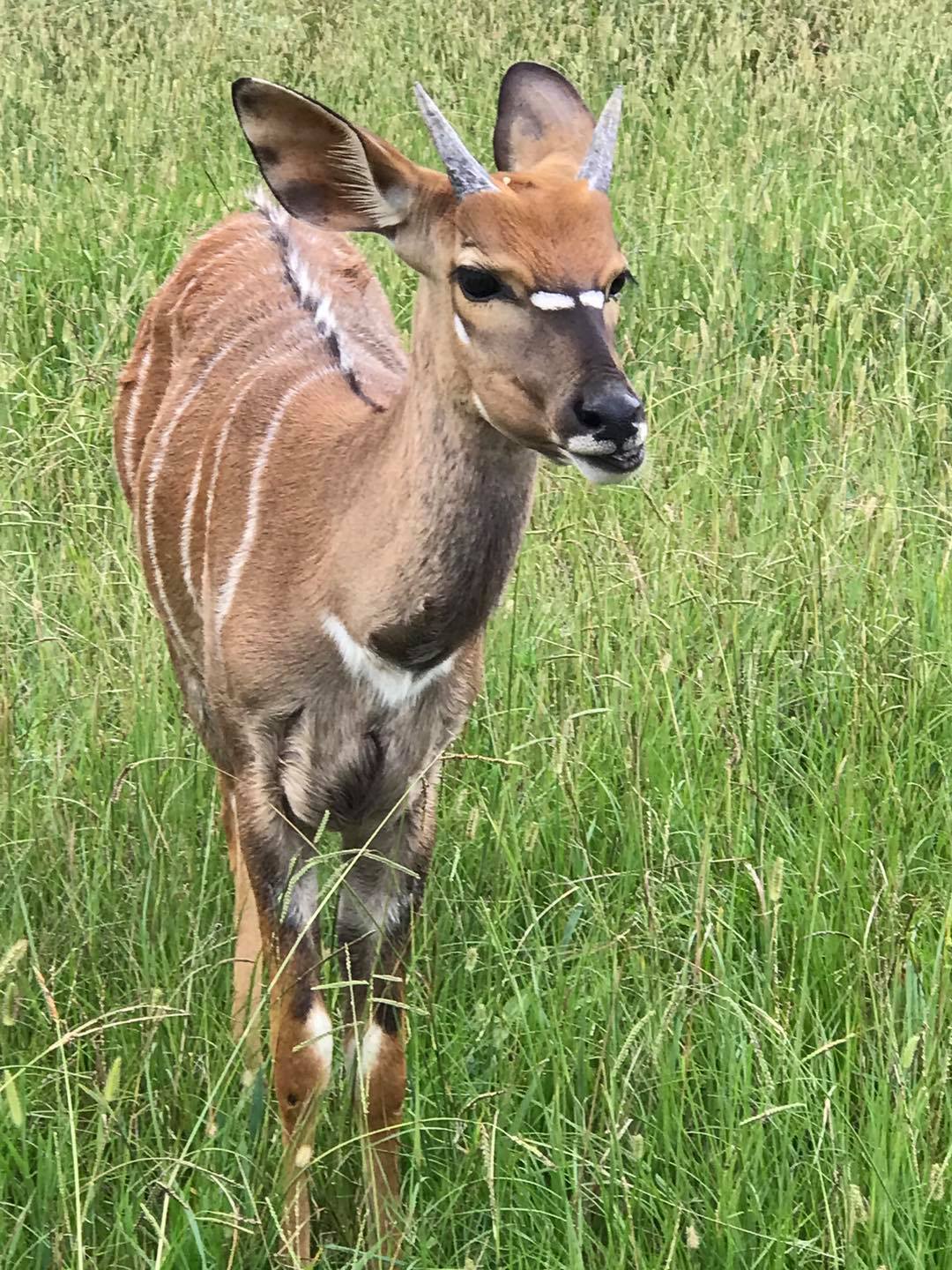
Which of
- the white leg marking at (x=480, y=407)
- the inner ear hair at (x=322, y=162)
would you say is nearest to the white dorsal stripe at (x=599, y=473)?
the white leg marking at (x=480, y=407)

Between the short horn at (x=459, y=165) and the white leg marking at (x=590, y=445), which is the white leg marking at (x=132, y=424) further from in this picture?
the white leg marking at (x=590, y=445)

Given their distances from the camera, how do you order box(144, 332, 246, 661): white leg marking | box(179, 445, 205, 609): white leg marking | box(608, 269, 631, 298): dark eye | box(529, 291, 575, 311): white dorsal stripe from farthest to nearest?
box(144, 332, 246, 661): white leg marking
box(179, 445, 205, 609): white leg marking
box(608, 269, 631, 298): dark eye
box(529, 291, 575, 311): white dorsal stripe

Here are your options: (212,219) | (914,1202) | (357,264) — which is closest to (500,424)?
(914,1202)

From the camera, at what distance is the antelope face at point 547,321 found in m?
2.28

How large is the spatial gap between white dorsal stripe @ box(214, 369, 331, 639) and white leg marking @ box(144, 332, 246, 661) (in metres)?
0.50

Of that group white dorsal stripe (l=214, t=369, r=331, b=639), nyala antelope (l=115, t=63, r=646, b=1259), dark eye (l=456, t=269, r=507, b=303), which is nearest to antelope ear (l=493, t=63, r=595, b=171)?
nyala antelope (l=115, t=63, r=646, b=1259)

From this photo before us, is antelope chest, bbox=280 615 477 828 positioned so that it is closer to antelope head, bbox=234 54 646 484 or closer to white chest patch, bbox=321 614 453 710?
white chest patch, bbox=321 614 453 710

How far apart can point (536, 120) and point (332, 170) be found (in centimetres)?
60

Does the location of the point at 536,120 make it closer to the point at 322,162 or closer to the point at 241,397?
the point at 322,162

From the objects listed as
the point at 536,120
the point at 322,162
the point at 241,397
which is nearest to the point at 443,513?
the point at 322,162

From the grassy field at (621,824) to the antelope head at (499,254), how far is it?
0.59 m

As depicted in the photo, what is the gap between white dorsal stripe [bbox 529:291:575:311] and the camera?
2.39 m

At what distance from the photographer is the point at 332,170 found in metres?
2.71

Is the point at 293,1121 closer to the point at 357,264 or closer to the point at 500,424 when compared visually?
the point at 500,424
